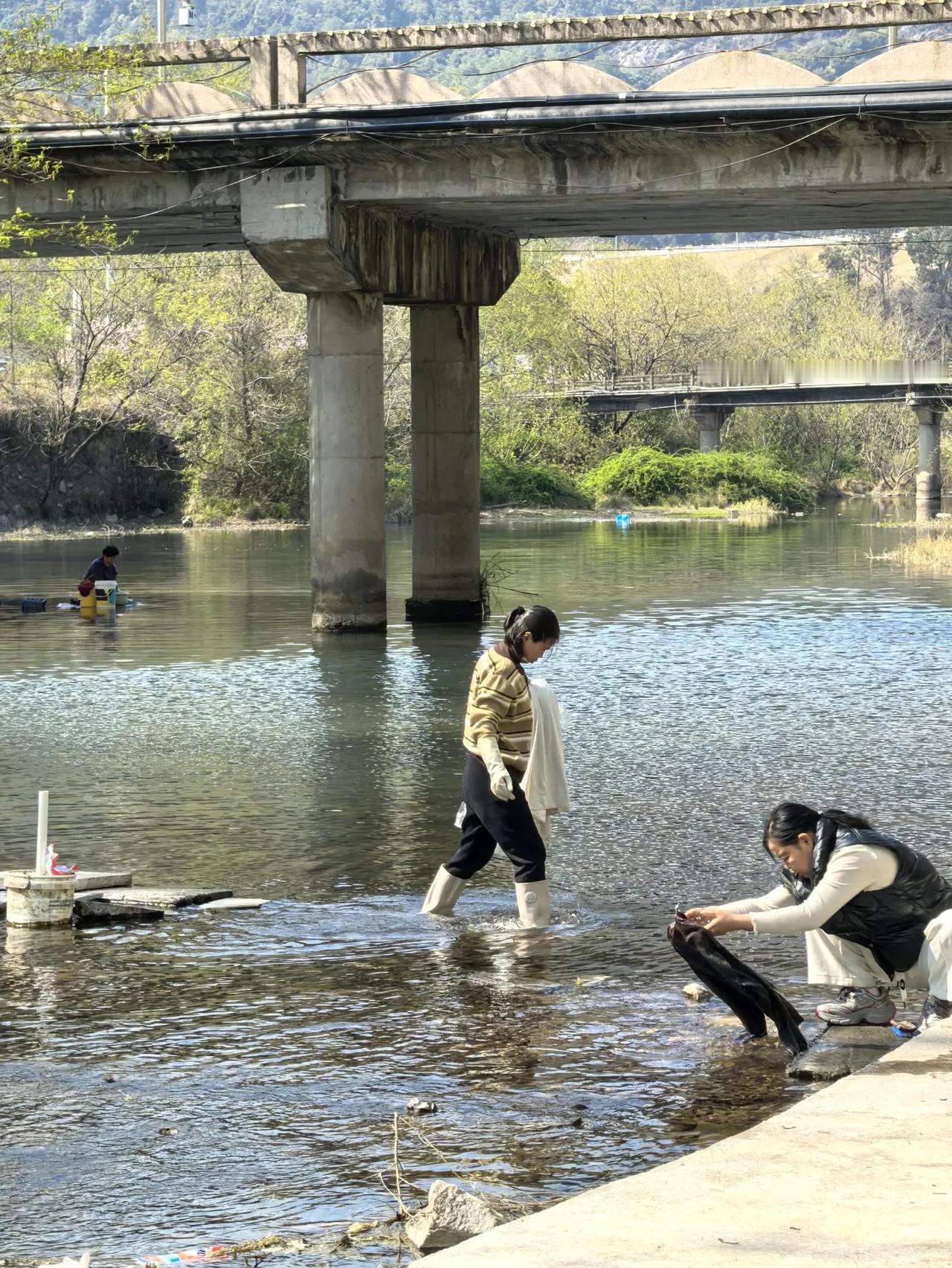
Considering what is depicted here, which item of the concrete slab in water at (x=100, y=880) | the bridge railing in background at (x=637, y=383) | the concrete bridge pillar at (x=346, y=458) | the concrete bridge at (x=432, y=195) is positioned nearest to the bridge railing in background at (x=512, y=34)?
the concrete bridge at (x=432, y=195)

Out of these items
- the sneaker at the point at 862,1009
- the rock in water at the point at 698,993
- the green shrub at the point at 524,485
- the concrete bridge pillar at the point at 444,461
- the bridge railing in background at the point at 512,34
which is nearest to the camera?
the sneaker at the point at 862,1009

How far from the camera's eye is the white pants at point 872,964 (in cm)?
786

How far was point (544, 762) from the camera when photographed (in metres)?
10.4

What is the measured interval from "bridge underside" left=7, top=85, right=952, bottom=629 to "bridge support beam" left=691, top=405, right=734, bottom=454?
5410 centimetres

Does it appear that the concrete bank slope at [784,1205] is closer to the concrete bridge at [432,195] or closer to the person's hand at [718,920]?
the person's hand at [718,920]

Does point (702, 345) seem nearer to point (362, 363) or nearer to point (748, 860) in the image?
point (362, 363)

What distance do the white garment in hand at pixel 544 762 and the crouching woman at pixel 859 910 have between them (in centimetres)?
227

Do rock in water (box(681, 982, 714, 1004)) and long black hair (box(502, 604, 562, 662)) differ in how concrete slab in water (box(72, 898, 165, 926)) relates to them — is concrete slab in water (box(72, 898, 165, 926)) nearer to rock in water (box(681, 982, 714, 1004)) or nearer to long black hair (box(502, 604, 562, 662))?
long black hair (box(502, 604, 562, 662))

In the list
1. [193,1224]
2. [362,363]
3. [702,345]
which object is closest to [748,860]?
[193,1224]

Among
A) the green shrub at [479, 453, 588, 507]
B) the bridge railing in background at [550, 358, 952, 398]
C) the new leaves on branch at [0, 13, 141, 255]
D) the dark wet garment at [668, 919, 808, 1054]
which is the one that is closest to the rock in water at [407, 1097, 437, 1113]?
the dark wet garment at [668, 919, 808, 1054]

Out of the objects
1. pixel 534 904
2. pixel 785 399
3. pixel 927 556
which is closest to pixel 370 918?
pixel 534 904

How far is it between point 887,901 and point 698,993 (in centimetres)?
140

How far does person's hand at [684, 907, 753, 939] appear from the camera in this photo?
7.89 m

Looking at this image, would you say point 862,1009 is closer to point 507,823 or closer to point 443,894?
point 507,823
